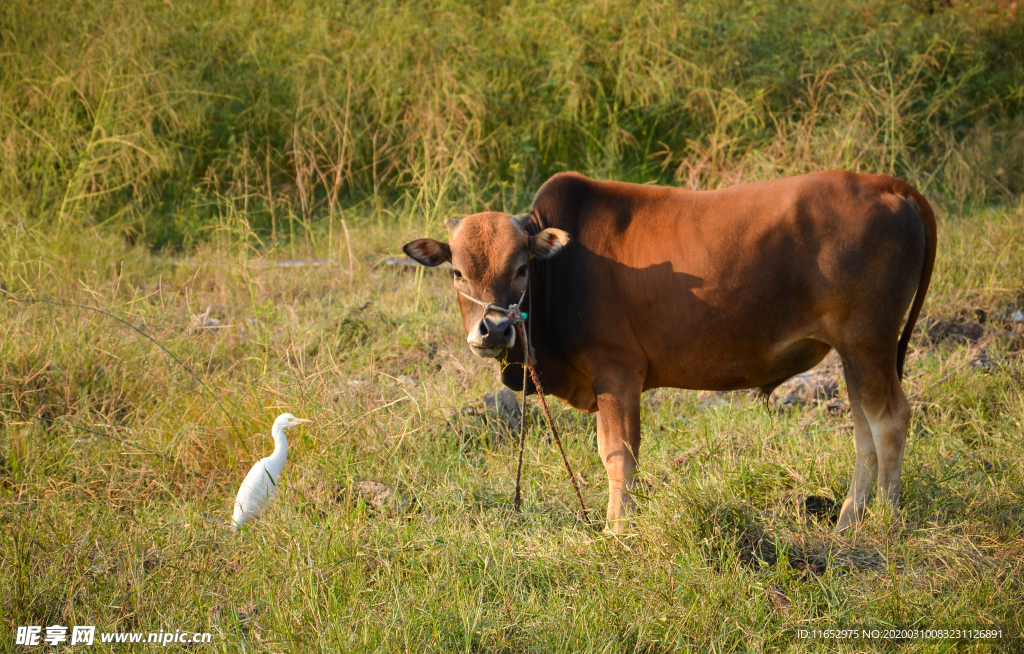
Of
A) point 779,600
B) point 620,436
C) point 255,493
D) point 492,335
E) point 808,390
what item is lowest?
point 808,390

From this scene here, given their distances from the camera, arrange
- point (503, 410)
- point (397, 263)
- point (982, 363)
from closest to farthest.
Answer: point (503, 410)
point (982, 363)
point (397, 263)

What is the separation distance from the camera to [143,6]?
8.34 m

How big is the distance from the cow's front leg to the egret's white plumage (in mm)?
1356

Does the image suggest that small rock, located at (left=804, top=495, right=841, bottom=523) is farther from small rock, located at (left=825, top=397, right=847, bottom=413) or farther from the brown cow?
small rock, located at (left=825, top=397, right=847, bottom=413)

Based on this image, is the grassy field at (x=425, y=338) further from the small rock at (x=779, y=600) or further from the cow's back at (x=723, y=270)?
the cow's back at (x=723, y=270)

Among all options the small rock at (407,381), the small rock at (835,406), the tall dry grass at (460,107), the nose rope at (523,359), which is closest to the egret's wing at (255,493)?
the nose rope at (523,359)

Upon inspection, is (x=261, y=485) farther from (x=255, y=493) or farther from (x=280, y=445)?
(x=280, y=445)

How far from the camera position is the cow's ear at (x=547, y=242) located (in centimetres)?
340

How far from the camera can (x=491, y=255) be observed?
3.37 meters

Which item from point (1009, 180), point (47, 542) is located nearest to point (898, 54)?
point (1009, 180)

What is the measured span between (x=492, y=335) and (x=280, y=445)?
122 cm

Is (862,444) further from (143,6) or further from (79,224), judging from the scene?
(143,6)

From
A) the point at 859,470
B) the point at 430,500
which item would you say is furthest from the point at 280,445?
the point at 859,470

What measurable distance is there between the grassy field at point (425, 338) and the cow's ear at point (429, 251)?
981 mm
